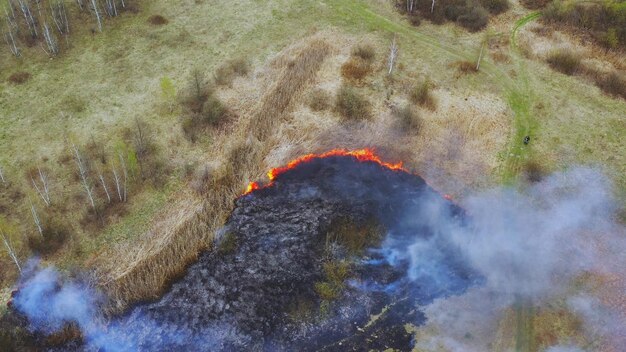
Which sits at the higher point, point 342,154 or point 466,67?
point 466,67

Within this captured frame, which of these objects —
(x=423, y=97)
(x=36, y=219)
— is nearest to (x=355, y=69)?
(x=423, y=97)

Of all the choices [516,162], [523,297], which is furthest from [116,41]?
[523,297]

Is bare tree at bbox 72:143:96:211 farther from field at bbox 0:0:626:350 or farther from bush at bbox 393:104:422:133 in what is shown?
bush at bbox 393:104:422:133

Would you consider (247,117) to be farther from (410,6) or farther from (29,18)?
(29,18)

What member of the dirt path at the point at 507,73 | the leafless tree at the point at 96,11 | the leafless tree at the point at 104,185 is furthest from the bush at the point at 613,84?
the leafless tree at the point at 96,11

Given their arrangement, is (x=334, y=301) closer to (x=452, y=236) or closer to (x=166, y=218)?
(x=452, y=236)

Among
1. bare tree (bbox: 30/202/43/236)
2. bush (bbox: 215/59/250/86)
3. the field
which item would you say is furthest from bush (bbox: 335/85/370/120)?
bare tree (bbox: 30/202/43/236)

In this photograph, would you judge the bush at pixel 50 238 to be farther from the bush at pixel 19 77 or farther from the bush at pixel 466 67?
the bush at pixel 466 67
